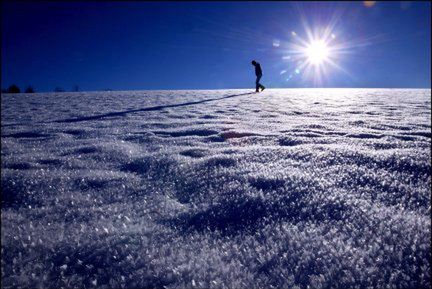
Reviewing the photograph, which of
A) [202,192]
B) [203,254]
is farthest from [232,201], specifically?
[203,254]

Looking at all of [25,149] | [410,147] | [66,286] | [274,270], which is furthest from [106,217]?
[410,147]

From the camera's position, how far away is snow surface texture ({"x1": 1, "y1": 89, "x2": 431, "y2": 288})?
108 cm

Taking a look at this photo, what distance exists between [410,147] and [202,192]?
2093 mm

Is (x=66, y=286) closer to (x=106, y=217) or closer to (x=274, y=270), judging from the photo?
(x=106, y=217)

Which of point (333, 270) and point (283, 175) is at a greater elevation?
point (283, 175)

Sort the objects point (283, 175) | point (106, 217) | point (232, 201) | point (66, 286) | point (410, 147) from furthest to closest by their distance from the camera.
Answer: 1. point (410, 147)
2. point (283, 175)
3. point (232, 201)
4. point (106, 217)
5. point (66, 286)

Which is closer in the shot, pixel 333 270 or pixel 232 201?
pixel 333 270

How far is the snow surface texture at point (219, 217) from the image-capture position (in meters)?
1.08

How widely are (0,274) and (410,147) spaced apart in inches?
122

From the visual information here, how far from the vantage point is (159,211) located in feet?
5.12

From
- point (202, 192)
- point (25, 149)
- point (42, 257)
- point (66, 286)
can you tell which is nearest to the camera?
point (66, 286)

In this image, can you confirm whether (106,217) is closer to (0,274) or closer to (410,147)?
(0,274)

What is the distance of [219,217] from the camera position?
4.92ft

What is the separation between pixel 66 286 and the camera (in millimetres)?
1037
